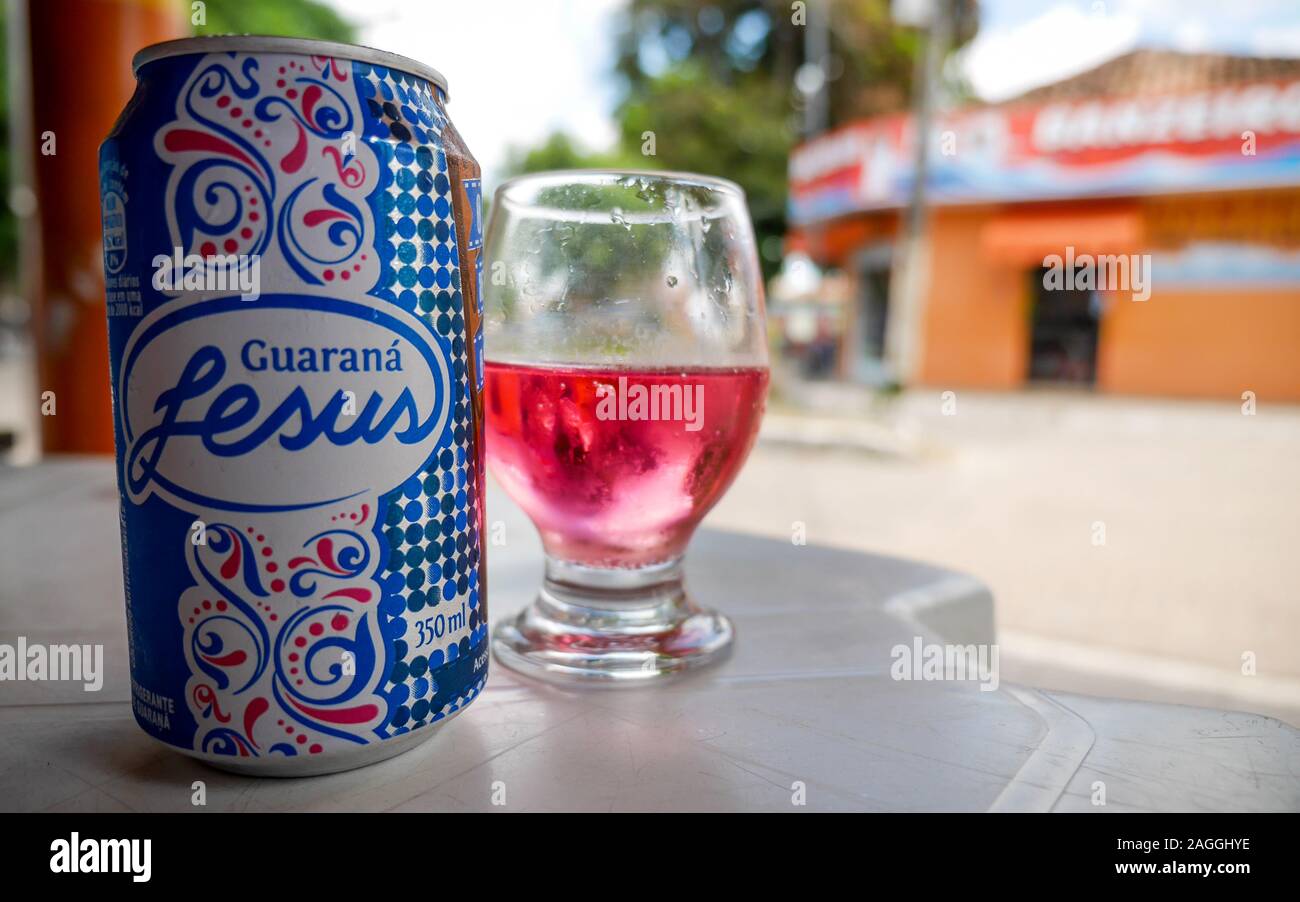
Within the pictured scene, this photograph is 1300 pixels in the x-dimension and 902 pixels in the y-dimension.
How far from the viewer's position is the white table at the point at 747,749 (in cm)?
56

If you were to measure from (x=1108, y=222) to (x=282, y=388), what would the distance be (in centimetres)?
1175

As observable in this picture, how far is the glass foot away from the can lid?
0.43 metres

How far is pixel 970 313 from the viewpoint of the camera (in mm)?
12203

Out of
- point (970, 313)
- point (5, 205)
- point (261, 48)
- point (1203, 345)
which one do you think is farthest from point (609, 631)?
point (5, 205)

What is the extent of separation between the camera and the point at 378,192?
523 millimetres

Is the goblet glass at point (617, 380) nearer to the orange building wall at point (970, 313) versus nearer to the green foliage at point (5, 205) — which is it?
the orange building wall at point (970, 313)

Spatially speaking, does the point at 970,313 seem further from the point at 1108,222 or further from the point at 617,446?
the point at 617,446

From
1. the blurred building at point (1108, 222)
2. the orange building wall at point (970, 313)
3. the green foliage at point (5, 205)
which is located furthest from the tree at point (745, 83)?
the green foliage at point (5, 205)

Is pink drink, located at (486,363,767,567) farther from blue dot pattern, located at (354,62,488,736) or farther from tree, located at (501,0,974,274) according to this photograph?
tree, located at (501,0,974,274)

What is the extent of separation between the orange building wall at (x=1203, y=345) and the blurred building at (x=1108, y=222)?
0.05ft

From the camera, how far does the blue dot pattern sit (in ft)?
1.75

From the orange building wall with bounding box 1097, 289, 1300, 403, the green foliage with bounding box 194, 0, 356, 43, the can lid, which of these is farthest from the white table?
the orange building wall with bounding box 1097, 289, 1300, 403

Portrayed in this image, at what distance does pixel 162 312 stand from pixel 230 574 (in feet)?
0.48
